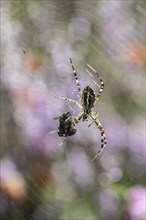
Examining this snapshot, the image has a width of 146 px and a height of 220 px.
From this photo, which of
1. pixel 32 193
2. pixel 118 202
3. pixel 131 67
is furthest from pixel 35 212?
pixel 131 67

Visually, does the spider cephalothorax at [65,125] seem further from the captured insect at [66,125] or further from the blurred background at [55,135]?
the blurred background at [55,135]

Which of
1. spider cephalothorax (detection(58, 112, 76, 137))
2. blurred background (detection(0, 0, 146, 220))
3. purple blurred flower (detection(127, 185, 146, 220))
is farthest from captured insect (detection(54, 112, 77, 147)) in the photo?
purple blurred flower (detection(127, 185, 146, 220))

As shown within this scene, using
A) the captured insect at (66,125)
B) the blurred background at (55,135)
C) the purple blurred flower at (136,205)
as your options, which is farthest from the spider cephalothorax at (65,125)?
the purple blurred flower at (136,205)

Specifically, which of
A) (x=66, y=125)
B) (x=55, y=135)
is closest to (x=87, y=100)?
(x=66, y=125)

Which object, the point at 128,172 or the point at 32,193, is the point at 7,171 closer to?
A: the point at 32,193

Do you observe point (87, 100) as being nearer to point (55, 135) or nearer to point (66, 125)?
point (66, 125)

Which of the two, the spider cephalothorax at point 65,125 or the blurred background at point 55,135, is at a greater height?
the blurred background at point 55,135

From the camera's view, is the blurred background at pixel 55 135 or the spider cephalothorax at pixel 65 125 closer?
the spider cephalothorax at pixel 65 125

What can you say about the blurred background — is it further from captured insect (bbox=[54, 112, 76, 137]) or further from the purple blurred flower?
captured insect (bbox=[54, 112, 76, 137])
